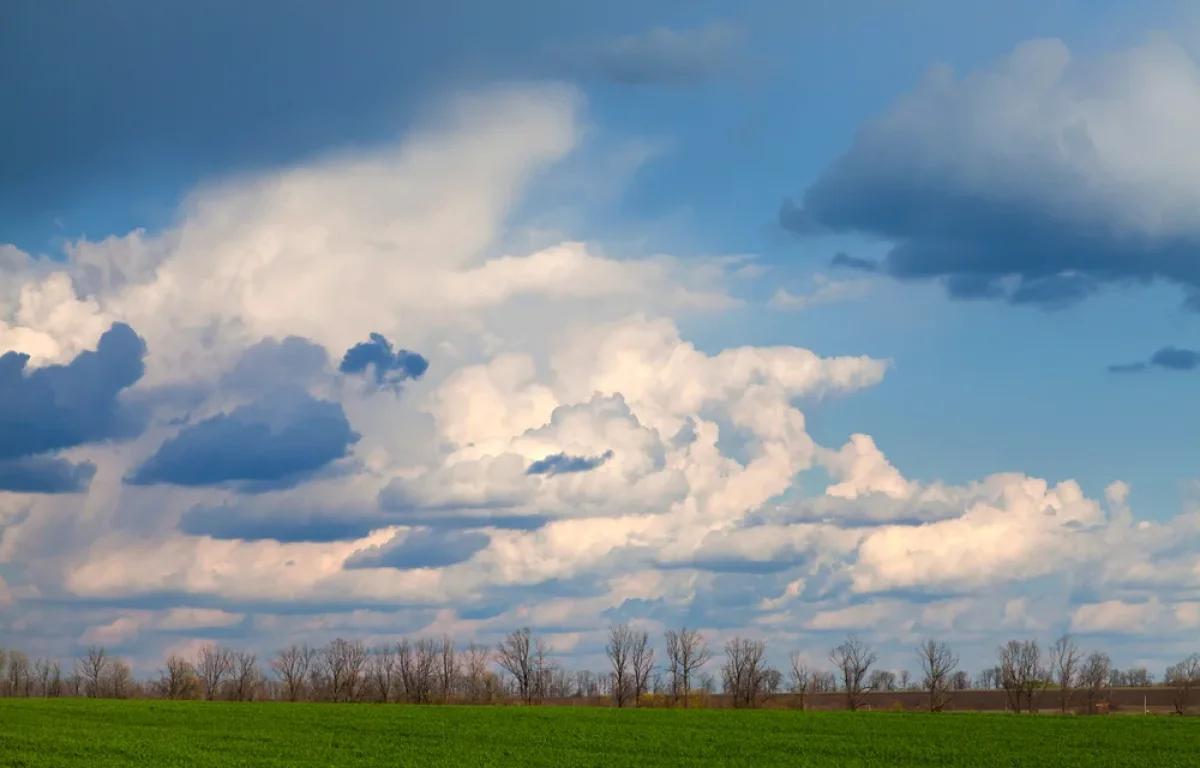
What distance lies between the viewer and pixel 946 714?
9906cm

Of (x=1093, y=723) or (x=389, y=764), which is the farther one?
(x=1093, y=723)

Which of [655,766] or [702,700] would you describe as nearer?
[655,766]

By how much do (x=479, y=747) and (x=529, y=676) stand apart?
127 meters

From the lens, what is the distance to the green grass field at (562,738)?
6625 centimetres

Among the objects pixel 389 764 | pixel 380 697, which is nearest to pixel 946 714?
pixel 389 764

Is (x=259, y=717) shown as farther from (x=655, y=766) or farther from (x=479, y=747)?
(x=655, y=766)

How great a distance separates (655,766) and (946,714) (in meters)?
44.8

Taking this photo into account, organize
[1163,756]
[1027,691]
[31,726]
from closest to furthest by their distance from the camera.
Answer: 1. [1163,756]
2. [31,726]
3. [1027,691]

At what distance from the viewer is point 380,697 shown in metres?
198

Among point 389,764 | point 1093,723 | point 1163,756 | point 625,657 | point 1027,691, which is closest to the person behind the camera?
point 389,764

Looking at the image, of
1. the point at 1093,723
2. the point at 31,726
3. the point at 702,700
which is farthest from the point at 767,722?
the point at 702,700

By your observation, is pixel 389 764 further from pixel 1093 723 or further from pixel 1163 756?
pixel 1093 723

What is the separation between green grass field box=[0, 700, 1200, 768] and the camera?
217ft

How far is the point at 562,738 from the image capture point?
7812 cm
